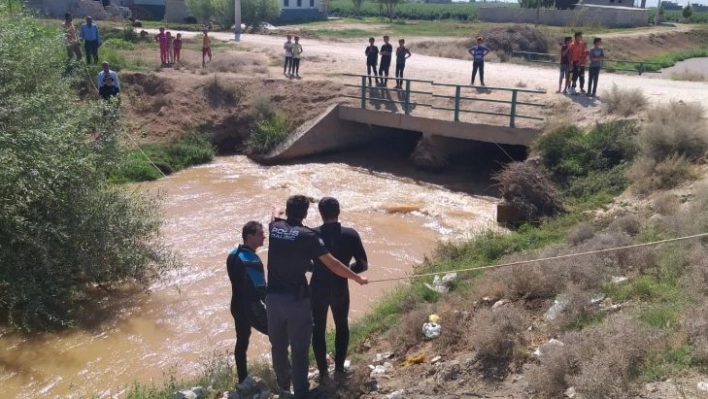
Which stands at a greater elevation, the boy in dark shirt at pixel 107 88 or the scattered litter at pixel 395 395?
the boy in dark shirt at pixel 107 88

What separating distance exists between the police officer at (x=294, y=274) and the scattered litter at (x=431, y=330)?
162 centimetres

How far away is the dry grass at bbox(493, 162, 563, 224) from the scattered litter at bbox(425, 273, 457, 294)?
14.6 feet

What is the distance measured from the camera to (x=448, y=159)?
19531mm

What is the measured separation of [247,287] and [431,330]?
2.11 metres

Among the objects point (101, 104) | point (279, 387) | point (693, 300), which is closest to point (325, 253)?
point (279, 387)

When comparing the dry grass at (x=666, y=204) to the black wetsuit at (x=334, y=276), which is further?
the dry grass at (x=666, y=204)

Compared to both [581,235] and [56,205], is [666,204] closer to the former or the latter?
[581,235]

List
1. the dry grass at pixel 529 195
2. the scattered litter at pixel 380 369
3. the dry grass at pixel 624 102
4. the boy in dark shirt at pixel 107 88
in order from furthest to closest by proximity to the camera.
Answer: the boy in dark shirt at pixel 107 88
the dry grass at pixel 624 102
the dry grass at pixel 529 195
the scattered litter at pixel 380 369

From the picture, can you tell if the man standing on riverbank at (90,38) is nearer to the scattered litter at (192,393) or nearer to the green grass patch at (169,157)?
the green grass patch at (169,157)

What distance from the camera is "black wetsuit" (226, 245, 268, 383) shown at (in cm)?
631

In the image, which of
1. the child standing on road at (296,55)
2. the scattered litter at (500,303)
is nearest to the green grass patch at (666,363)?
the scattered litter at (500,303)

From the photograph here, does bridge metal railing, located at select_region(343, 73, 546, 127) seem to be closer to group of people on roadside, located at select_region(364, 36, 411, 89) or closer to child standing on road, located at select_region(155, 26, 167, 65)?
group of people on roadside, located at select_region(364, 36, 411, 89)

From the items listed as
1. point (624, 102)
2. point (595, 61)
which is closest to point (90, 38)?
point (595, 61)

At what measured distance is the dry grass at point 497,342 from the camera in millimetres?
6281
